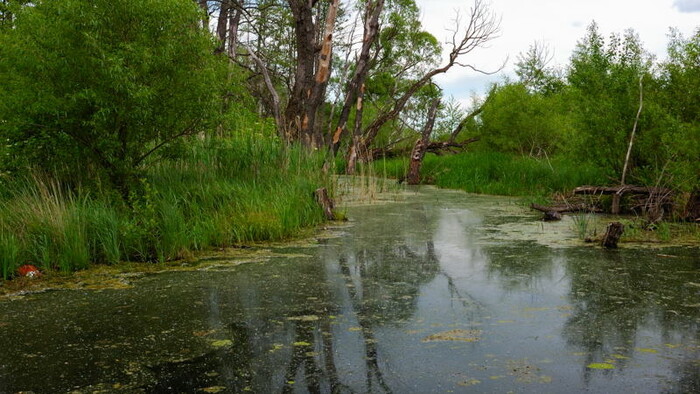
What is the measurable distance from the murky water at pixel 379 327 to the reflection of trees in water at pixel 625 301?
0.05ft

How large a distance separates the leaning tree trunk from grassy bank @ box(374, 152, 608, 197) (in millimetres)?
321

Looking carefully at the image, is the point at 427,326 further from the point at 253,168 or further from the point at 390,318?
the point at 253,168

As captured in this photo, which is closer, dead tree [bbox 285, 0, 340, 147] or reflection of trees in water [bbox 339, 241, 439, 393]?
reflection of trees in water [bbox 339, 241, 439, 393]

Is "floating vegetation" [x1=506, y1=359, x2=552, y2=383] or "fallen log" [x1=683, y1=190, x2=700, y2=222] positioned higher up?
"fallen log" [x1=683, y1=190, x2=700, y2=222]

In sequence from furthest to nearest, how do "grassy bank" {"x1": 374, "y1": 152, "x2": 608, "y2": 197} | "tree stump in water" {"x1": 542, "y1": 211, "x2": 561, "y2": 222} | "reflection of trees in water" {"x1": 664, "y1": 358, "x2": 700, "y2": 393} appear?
"grassy bank" {"x1": 374, "y1": 152, "x2": 608, "y2": 197} < "tree stump in water" {"x1": 542, "y1": 211, "x2": 561, "y2": 222} < "reflection of trees in water" {"x1": 664, "y1": 358, "x2": 700, "y2": 393}

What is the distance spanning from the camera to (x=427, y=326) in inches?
132

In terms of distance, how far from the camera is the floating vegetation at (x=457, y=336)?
10.2ft

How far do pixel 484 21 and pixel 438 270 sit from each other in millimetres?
12051

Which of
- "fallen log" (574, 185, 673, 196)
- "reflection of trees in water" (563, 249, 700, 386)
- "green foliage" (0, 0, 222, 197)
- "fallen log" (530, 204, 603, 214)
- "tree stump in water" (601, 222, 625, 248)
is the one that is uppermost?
"green foliage" (0, 0, 222, 197)

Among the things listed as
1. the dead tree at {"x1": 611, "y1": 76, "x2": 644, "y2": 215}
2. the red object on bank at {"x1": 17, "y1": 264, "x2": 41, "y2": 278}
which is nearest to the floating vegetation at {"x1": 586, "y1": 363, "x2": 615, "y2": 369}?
the red object on bank at {"x1": 17, "y1": 264, "x2": 41, "y2": 278}

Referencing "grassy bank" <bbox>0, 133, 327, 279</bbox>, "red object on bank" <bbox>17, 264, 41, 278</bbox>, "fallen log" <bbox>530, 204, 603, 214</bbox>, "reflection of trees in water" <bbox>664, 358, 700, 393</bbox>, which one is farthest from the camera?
"fallen log" <bbox>530, 204, 603, 214</bbox>

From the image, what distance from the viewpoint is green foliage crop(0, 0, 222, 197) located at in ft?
17.1

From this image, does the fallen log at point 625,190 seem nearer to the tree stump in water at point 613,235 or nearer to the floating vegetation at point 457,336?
the tree stump in water at point 613,235

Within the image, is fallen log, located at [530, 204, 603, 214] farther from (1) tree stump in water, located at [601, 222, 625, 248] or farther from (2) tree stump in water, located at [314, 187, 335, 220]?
(2) tree stump in water, located at [314, 187, 335, 220]
